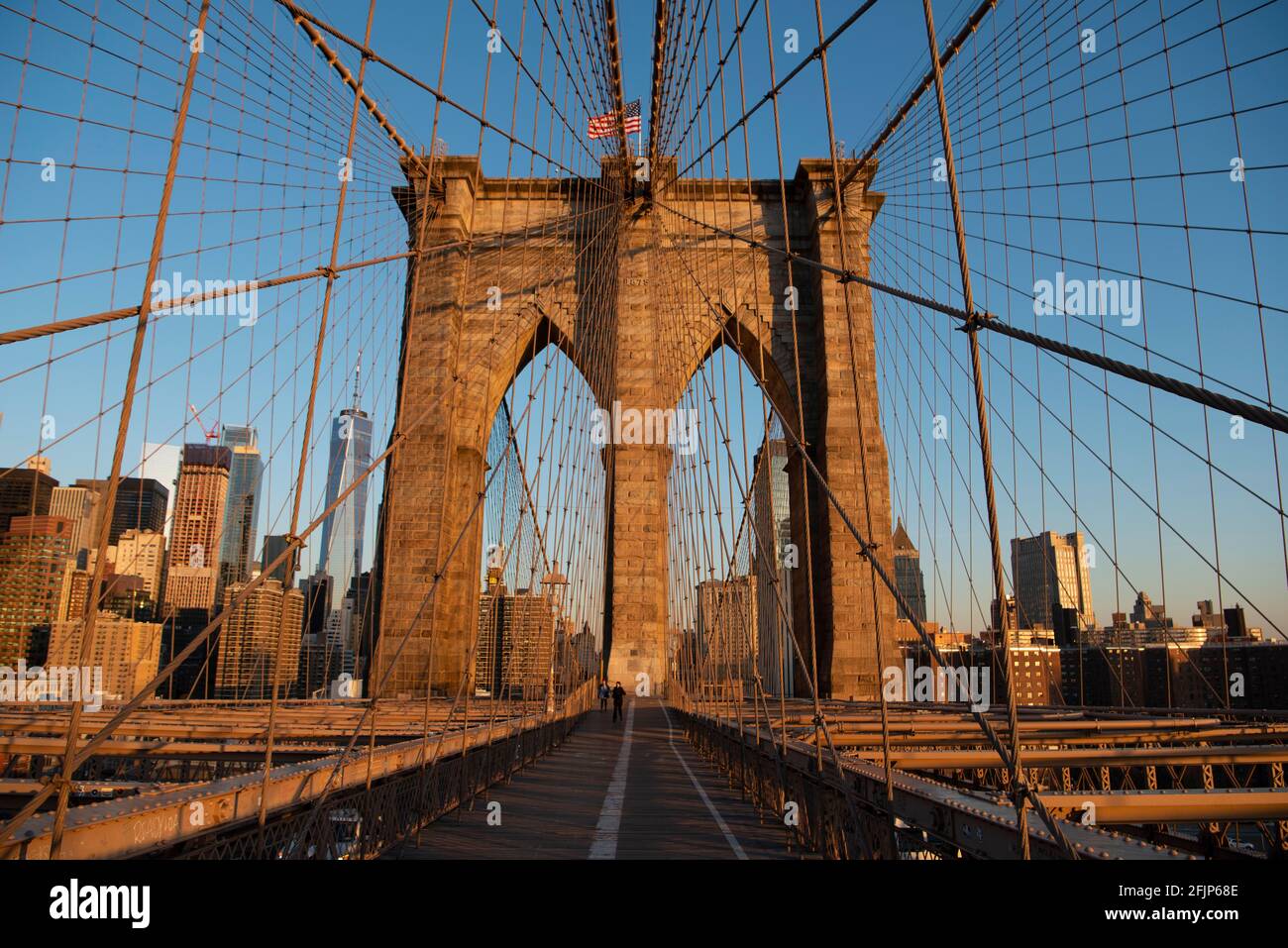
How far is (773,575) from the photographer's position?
23.0 feet

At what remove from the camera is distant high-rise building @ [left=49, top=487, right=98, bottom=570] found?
11.9 meters

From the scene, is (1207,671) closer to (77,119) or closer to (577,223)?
(577,223)

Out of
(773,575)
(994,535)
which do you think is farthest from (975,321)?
(773,575)

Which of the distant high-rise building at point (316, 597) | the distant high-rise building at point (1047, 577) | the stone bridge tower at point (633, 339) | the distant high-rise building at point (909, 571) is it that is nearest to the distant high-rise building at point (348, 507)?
the distant high-rise building at point (316, 597)

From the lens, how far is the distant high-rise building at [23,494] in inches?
430

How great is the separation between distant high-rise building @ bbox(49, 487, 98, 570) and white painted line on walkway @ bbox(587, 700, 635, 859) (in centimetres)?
707

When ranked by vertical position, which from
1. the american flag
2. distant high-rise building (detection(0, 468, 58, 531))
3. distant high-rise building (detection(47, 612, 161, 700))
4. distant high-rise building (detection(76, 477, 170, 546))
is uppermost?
the american flag

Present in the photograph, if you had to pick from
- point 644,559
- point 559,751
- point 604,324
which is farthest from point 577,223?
point 559,751

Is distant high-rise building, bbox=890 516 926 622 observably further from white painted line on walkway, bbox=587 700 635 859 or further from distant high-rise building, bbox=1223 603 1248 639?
white painted line on walkway, bbox=587 700 635 859

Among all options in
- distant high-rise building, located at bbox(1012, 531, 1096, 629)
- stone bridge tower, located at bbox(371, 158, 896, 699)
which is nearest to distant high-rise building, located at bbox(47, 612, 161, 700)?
stone bridge tower, located at bbox(371, 158, 896, 699)

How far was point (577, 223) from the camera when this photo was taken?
21.7 m

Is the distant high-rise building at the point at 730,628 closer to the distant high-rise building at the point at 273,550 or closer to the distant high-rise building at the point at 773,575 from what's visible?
the distant high-rise building at the point at 773,575

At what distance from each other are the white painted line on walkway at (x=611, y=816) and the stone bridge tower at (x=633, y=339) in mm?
10969

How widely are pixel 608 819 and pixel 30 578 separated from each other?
1265 cm
